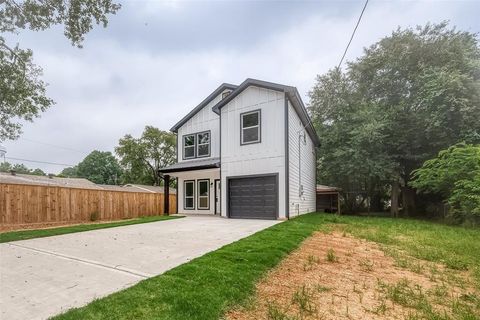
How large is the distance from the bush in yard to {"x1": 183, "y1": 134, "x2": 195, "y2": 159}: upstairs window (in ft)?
38.6

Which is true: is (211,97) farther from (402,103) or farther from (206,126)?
(402,103)

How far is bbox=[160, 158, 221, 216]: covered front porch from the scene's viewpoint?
45.9 ft

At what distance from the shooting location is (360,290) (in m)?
3.48

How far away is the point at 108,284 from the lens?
3.51 m

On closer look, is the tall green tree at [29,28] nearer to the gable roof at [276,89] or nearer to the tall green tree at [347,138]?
the gable roof at [276,89]

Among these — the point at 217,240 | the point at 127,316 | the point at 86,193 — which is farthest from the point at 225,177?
the point at 127,316

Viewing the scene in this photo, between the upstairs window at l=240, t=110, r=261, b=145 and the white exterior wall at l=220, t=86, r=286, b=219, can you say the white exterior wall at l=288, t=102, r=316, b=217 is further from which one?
the upstairs window at l=240, t=110, r=261, b=145

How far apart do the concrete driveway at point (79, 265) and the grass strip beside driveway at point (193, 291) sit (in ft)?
1.02

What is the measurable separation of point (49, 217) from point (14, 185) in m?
1.96

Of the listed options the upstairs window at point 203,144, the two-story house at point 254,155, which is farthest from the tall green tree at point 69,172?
the two-story house at point 254,155

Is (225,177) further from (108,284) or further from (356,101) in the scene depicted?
(356,101)

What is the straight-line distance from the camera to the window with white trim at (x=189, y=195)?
15.2m

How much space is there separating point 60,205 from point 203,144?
7.33m

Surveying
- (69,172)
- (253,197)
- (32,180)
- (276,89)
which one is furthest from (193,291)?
(69,172)
